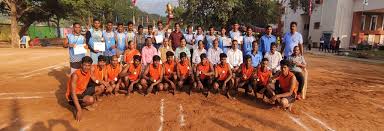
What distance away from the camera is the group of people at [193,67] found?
6688mm

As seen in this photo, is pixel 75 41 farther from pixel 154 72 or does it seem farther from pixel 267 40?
pixel 267 40

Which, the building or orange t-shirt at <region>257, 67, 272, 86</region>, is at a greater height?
the building

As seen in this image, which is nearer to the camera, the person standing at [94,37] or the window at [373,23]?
the person standing at [94,37]

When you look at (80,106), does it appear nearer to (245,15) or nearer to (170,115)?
(170,115)

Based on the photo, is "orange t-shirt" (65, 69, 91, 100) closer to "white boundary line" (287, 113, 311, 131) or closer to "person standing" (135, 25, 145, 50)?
"person standing" (135, 25, 145, 50)

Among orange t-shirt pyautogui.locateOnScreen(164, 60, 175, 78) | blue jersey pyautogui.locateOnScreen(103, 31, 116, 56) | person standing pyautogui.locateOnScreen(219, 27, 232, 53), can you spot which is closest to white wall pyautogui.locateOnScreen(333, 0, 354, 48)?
person standing pyautogui.locateOnScreen(219, 27, 232, 53)

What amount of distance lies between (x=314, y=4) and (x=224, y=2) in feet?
66.2

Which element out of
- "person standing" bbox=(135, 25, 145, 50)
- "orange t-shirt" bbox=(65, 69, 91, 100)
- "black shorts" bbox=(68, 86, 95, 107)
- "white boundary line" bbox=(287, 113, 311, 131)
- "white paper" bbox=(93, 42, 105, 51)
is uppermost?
"person standing" bbox=(135, 25, 145, 50)

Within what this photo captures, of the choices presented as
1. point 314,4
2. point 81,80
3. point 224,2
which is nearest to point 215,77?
point 81,80

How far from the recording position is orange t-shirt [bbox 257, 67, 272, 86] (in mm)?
6992

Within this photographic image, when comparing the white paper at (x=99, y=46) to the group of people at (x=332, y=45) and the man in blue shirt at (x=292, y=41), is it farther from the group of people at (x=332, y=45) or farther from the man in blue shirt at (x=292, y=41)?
the group of people at (x=332, y=45)

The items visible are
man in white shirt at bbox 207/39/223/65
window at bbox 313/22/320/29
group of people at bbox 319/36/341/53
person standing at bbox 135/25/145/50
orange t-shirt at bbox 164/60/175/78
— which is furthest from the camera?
window at bbox 313/22/320/29

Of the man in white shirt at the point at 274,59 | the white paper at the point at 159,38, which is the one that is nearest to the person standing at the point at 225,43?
the man in white shirt at the point at 274,59

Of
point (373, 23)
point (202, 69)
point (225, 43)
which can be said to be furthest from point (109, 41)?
point (373, 23)
